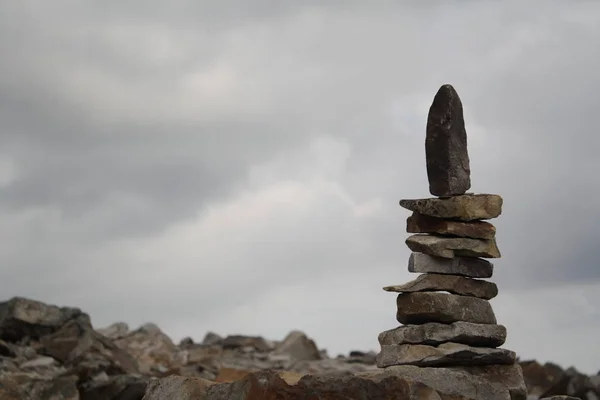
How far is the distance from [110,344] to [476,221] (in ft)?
52.9

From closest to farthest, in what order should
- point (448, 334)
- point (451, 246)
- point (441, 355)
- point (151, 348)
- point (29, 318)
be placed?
point (441, 355) → point (448, 334) → point (451, 246) → point (29, 318) → point (151, 348)

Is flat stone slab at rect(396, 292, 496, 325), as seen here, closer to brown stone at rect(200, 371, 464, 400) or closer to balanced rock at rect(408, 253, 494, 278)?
balanced rock at rect(408, 253, 494, 278)

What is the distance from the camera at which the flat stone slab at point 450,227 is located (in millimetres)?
14656

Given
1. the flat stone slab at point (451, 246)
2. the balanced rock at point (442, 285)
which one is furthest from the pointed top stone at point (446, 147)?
the balanced rock at point (442, 285)

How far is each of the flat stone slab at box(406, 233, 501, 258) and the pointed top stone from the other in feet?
2.13

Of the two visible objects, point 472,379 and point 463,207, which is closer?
point 472,379

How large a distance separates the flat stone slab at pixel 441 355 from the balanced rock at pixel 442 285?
786 millimetres

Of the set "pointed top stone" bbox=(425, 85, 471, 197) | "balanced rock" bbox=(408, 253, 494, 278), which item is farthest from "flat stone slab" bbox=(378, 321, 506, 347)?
"pointed top stone" bbox=(425, 85, 471, 197)

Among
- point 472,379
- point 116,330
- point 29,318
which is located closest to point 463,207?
point 472,379

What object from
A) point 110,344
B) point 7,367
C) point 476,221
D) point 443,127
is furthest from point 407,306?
point 110,344

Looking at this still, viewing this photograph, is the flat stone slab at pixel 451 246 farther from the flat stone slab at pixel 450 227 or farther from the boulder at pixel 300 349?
the boulder at pixel 300 349

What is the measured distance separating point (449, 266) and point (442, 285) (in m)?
0.30

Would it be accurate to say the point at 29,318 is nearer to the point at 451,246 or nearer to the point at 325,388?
the point at 451,246

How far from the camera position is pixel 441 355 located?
14156 millimetres
